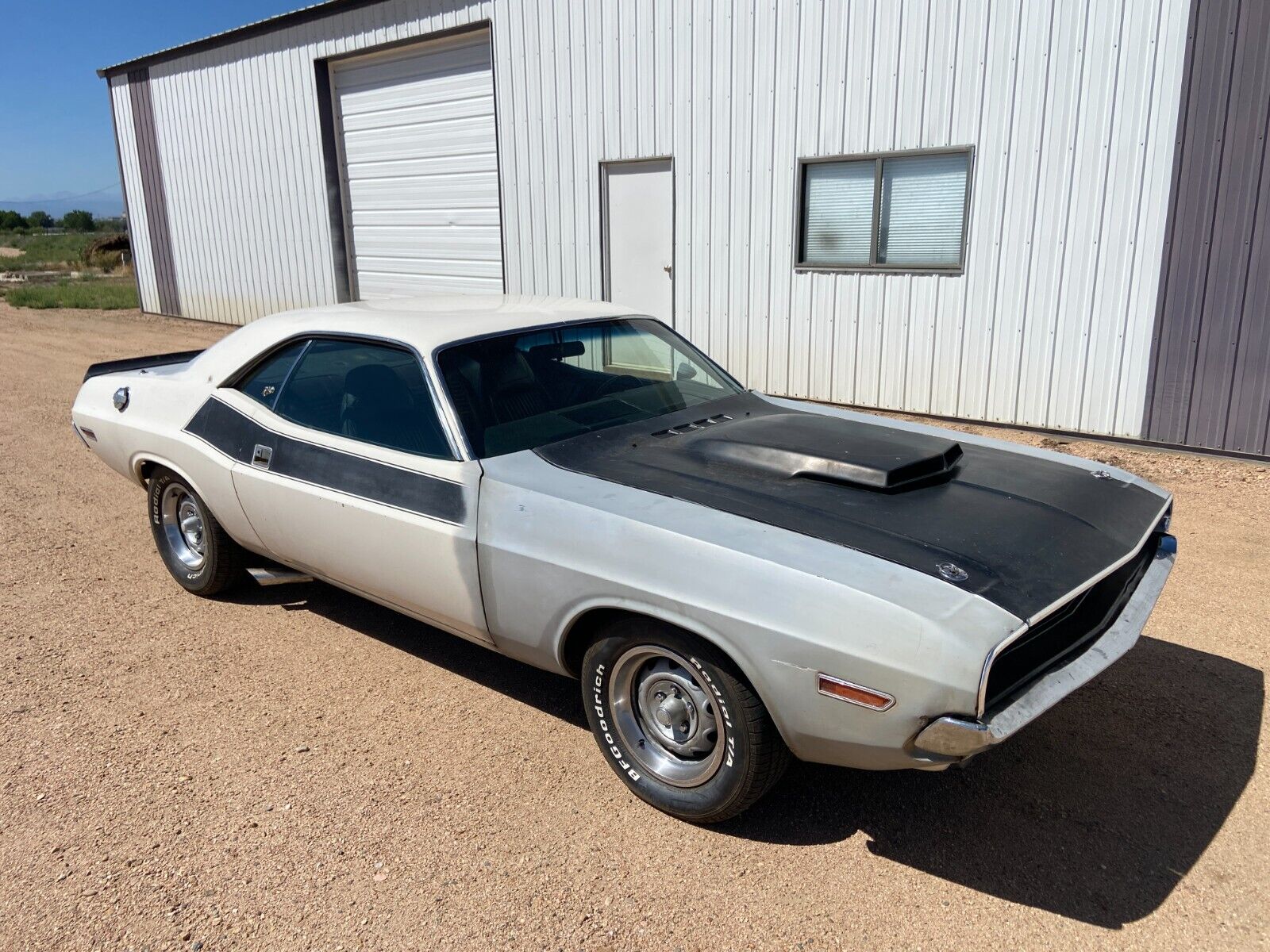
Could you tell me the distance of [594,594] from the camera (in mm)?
2869

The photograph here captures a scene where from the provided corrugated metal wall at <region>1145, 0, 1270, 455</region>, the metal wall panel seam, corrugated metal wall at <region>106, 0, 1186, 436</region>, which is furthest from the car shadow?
corrugated metal wall at <region>106, 0, 1186, 436</region>

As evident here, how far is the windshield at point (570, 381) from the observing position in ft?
11.4

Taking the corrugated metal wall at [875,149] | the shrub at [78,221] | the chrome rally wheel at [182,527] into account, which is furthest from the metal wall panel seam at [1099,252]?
the shrub at [78,221]

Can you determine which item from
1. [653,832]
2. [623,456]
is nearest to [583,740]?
[653,832]

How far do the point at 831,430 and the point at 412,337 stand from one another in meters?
1.68

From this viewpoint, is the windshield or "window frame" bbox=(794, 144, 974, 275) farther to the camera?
"window frame" bbox=(794, 144, 974, 275)

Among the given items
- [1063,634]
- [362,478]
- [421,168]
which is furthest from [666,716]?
[421,168]

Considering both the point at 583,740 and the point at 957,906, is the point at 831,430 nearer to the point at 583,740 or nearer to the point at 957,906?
the point at 583,740

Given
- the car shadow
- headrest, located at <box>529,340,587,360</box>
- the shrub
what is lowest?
the car shadow

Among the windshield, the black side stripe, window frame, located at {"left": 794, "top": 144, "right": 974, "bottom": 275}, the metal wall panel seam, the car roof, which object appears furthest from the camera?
window frame, located at {"left": 794, "top": 144, "right": 974, "bottom": 275}

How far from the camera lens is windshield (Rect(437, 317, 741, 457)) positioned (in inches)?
137

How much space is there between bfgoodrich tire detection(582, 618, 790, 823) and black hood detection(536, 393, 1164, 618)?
0.47 m

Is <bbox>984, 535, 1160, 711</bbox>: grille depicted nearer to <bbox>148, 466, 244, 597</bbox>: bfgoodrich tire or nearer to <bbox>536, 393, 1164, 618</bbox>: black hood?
<bbox>536, 393, 1164, 618</bbox>: black hood

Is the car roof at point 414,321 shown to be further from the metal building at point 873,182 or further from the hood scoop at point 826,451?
the metal building at point 873,182
